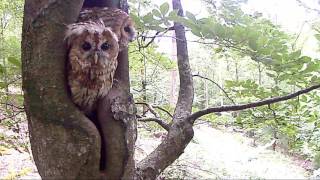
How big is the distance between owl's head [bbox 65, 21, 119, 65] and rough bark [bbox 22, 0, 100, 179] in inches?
0.8

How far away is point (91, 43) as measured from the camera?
2.39 feet

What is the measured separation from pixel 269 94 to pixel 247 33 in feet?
1.39

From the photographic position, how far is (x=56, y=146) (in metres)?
0.71

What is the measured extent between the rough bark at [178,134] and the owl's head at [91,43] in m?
0.41

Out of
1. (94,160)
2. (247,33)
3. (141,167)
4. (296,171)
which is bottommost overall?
(296,171)

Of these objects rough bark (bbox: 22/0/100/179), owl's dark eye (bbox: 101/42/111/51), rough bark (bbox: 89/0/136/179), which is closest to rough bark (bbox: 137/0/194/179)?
rough bark (bbox: 89/0/136/179)

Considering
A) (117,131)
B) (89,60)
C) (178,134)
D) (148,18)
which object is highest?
(148,18)

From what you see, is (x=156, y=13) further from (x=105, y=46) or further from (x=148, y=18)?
(x=105, y=46)

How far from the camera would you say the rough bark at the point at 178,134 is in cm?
107

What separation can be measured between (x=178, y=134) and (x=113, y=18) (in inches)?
19.8

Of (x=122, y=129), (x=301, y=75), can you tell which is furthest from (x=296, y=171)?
(x=122, y=129)

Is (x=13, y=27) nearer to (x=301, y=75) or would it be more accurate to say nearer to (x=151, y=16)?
(x=151, y=16)

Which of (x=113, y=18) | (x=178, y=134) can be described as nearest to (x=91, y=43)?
(x=113, y=18)

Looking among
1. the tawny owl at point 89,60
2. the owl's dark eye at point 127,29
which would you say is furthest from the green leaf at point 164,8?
the tawny owl at point 89,60
